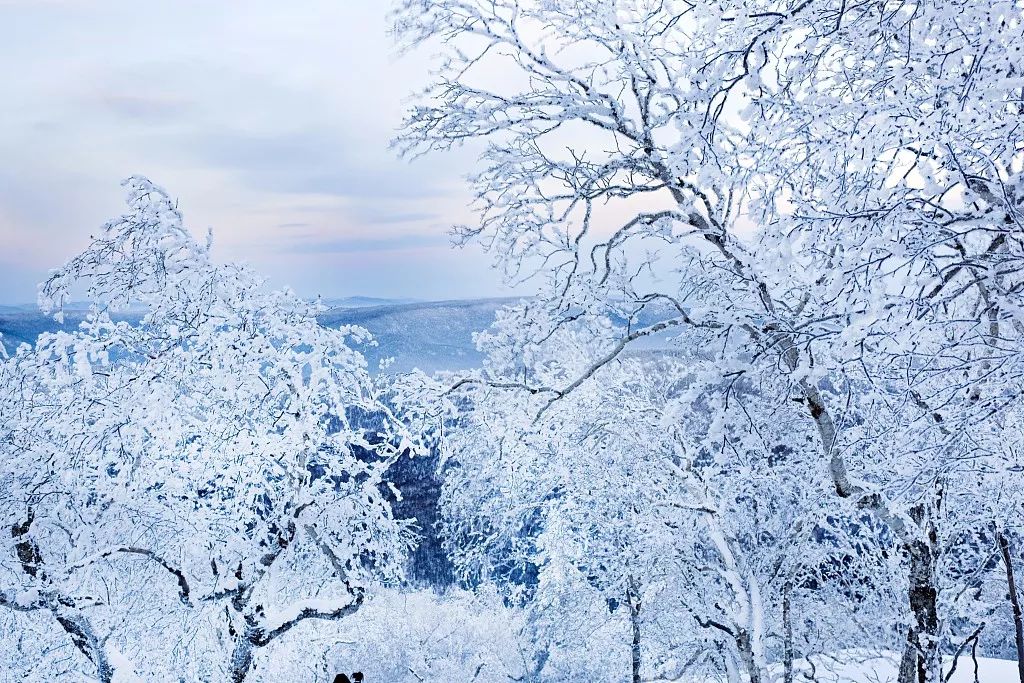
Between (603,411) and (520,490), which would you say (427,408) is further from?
(520,490)

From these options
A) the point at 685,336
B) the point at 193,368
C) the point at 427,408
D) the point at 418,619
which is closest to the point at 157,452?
the point at 193,368

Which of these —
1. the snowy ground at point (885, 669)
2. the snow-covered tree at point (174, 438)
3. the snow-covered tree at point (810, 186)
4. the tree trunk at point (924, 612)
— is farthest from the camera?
the snowy ground at point (885, 669)

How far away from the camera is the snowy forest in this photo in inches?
115

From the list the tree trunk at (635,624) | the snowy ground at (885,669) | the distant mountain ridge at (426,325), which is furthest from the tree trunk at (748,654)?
the distant mountain ridge at (426,325)

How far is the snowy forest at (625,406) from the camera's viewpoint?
2924 mm

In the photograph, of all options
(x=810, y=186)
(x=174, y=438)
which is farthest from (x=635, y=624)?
(x=810, y=186)

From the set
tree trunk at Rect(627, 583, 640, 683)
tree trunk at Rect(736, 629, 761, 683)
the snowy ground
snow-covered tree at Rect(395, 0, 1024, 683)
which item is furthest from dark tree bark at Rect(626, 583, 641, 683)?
snow-covered tree at Rect(395, 0, 1024, 683)

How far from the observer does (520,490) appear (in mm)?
13742

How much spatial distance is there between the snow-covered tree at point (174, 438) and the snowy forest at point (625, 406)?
45 mm

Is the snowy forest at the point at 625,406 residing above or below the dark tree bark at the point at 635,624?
above

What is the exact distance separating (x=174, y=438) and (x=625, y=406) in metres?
5.70

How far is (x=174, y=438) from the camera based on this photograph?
741cm

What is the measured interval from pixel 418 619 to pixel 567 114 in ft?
54.4

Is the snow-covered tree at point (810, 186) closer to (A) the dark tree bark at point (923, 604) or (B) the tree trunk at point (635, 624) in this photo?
(A) the dark tree bark at point (923, 604)
